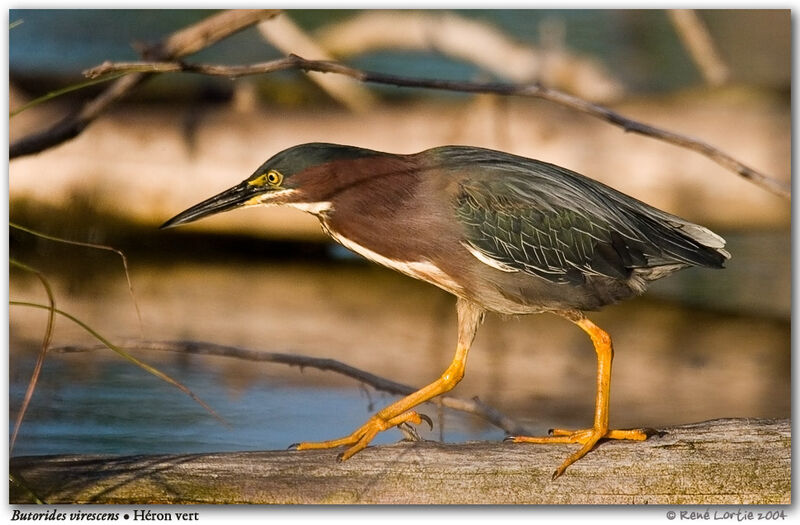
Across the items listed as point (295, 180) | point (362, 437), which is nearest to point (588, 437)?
point (362, 437)

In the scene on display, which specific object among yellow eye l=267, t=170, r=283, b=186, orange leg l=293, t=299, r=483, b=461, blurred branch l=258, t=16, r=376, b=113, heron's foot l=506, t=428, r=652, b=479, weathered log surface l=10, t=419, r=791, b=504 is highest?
blurred branch l=258, t=16, r=376, b=113

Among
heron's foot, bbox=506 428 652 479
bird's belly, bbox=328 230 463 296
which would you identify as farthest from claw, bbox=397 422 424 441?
bird's belly, bbox=328 230 463 296

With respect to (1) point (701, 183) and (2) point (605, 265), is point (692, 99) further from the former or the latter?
(2) point (605, 265)

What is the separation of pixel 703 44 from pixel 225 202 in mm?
2023

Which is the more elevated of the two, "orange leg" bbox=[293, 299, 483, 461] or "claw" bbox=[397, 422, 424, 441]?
"orange leg" bbox=[293, 299, 483, 461]

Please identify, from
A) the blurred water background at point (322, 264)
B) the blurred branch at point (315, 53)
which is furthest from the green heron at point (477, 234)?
the blurred branch at point (315, 53)

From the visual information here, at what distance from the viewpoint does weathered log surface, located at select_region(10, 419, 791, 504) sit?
2.30 metres

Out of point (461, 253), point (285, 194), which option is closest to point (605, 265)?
point (461, 253)

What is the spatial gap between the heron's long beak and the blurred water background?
31.3 inches

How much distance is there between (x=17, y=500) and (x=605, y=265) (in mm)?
1348

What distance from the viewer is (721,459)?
232 cm

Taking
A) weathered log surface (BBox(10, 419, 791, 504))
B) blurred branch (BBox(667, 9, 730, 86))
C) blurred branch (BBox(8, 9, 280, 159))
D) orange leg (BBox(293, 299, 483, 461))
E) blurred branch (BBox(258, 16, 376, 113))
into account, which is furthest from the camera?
blurred branch (BBox(667, 9, 730, 86))

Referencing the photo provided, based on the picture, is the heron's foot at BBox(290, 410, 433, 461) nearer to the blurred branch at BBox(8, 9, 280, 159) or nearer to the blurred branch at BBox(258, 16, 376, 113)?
the blurred branch at BBox(8, 9, 280, 159)

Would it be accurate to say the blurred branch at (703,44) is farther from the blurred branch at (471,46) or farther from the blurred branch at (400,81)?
the blurred branch at (400,81)
